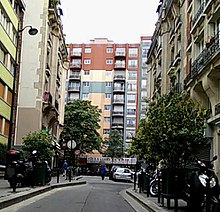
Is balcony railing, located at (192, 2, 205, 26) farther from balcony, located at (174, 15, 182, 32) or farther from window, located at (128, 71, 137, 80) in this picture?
window, located at (128, 71, 137, 80)

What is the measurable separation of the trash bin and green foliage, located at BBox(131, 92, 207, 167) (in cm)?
758

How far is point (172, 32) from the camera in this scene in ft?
132

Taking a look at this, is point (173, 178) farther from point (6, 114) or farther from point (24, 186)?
point (6, 114)

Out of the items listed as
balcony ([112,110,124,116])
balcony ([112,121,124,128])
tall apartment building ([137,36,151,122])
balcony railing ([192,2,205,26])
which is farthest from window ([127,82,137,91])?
balcony railing ([192,2,205,26])

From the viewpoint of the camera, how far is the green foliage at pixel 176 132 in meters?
15.5

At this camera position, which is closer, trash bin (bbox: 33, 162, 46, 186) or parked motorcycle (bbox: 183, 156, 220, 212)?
parked motorcycle (bbox: 183, 156, 220, 212)

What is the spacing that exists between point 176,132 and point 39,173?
966 centimetres

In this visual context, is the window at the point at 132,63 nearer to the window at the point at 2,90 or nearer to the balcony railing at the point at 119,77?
the balcony railing at the point at 119,77

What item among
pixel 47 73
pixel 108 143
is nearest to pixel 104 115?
pixel 108 143

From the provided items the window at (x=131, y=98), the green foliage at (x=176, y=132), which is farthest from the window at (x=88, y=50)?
the green foliage at (x=176, y=132)

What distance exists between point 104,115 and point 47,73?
55150mm

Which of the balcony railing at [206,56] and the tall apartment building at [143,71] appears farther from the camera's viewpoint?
the tall apartment building at [143,71]

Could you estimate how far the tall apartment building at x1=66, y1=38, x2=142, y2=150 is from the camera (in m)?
101

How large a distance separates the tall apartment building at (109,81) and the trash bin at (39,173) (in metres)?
76.3
